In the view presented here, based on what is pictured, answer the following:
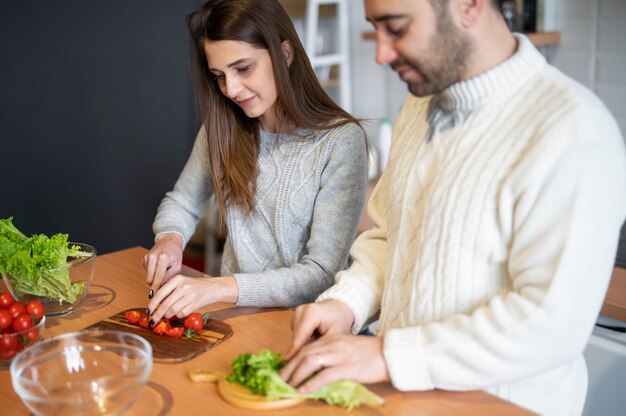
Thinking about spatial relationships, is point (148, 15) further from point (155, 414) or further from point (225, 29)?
point (155, 414)

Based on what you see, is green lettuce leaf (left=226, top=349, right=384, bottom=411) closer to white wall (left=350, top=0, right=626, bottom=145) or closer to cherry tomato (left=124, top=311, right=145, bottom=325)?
cherry tomato (left=124, top=311, right=145, bottom=325)

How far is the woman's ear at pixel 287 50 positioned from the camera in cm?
173

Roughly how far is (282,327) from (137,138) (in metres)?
1.78

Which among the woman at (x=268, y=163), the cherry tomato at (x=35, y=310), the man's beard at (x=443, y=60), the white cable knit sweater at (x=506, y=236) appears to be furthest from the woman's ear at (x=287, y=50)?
the cherry tomato at (x=35, y=310)

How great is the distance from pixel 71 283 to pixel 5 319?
23 centimetres

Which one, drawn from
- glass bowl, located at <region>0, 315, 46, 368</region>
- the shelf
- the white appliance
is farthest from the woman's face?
the shelf

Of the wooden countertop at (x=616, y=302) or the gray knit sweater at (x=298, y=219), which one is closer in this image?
the gray knit sweater at (x=298, y=219)

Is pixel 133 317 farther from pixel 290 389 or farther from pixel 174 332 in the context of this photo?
pixel 290 389

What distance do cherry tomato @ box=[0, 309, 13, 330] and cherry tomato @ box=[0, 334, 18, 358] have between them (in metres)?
0.06

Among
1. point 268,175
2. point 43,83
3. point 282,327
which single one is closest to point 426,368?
point 282,327

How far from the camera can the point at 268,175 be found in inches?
71.1

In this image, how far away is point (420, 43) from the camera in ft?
3.57

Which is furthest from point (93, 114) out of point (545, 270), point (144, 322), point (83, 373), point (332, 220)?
point (545, 270)

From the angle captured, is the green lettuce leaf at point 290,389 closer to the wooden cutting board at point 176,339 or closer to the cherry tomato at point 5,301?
the wooden cutting board at point 176,339
